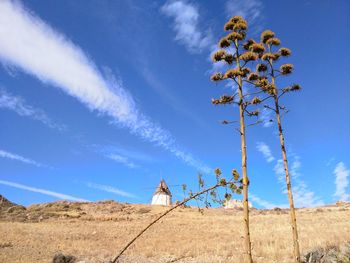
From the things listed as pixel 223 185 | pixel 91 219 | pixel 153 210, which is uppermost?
pixel 153 210

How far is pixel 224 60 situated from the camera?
864 cm

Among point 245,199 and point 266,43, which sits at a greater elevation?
point 266,43

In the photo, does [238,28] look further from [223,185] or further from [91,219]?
[91,219]

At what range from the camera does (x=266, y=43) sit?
13875 mm

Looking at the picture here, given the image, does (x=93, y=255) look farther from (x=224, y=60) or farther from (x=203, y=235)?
(x=224, y=60)

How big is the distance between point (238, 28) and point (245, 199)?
398cm

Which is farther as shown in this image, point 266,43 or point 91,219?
A: point 91,219

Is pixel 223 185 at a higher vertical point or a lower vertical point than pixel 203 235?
lower

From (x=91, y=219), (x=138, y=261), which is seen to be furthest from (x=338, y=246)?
(x=91, y=219)

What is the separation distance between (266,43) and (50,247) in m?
17.3

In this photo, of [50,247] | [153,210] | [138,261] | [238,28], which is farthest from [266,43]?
[153,210]

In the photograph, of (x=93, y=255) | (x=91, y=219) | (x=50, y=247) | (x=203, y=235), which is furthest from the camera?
(x=91, y=219)

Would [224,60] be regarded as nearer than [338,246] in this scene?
Yes

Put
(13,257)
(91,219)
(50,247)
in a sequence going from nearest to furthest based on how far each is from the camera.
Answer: (13,257)
(50,247)
(91,219)
